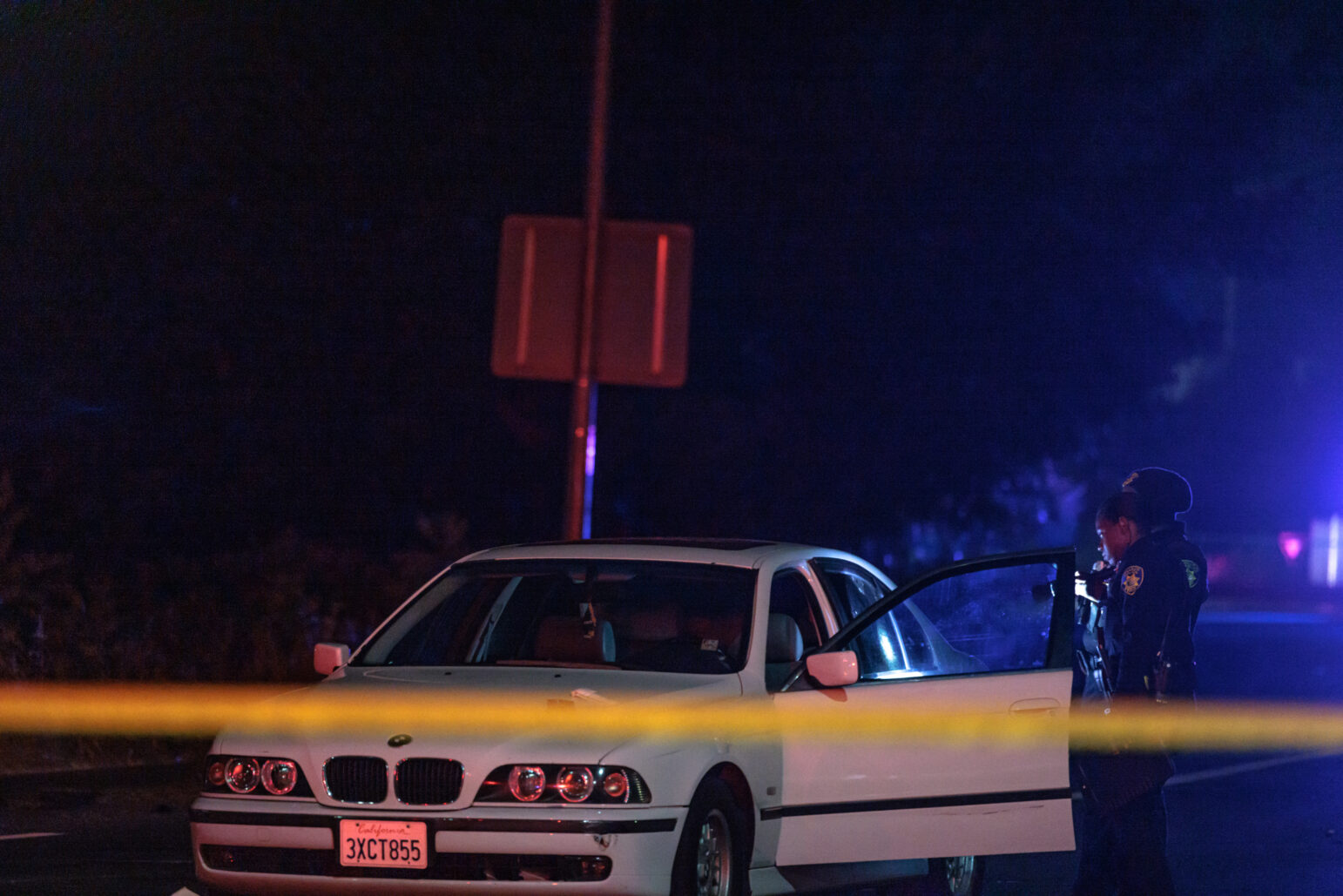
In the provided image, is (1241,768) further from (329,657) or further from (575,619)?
(329,657)

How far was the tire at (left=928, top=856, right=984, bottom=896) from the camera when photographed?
8180 mm

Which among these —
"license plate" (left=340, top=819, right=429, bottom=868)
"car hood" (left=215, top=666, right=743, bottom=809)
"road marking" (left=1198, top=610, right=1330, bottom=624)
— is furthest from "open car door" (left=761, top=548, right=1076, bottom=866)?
"road marking" (left=1198, top=610, right=1330, bottom=624)

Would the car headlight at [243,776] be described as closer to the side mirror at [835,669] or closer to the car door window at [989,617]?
the side mirror at [835,669]

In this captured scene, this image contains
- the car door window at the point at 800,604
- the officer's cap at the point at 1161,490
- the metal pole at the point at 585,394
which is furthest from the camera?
the metal pole at the point at 585,394

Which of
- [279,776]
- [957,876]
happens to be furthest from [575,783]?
[957,876]

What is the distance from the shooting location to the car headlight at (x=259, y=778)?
639cm

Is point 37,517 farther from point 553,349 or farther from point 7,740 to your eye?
point 553,349

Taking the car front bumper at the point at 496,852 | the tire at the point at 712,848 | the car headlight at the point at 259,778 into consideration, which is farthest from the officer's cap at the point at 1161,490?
the car headlight at the point at 259,778

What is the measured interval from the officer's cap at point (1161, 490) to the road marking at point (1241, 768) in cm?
701

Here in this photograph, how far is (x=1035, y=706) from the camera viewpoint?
23.9 feet

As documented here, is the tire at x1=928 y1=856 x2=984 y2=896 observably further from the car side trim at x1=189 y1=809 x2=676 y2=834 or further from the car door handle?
the car side trim at x1=189 y1=809 x2=676 y2=834

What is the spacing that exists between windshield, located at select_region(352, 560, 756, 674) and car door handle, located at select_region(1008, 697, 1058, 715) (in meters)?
1.03

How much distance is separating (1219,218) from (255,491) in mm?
13258

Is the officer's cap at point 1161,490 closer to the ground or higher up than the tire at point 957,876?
higher up
